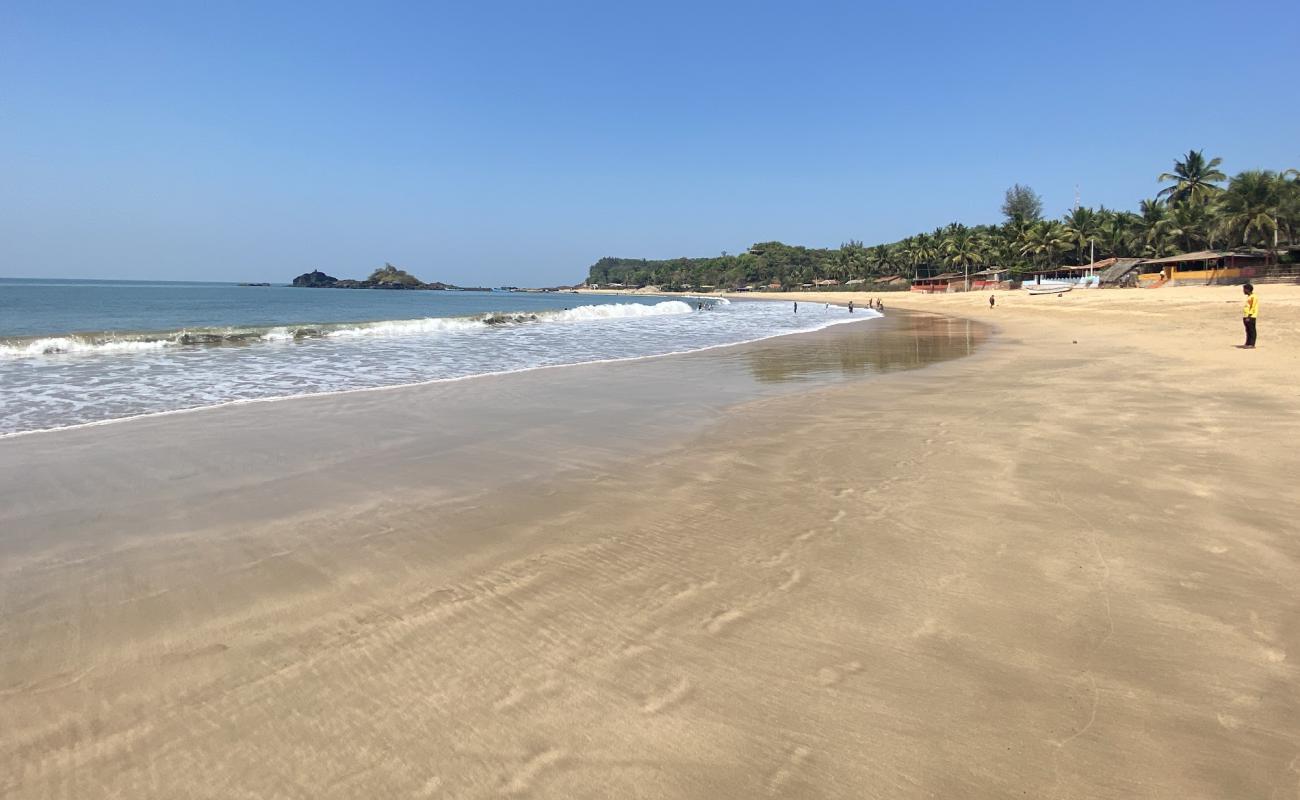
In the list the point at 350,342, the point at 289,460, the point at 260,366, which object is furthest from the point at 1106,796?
the point at 350,342

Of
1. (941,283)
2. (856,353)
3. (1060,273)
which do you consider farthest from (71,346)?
(941,283)

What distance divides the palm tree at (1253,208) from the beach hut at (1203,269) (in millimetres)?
1352

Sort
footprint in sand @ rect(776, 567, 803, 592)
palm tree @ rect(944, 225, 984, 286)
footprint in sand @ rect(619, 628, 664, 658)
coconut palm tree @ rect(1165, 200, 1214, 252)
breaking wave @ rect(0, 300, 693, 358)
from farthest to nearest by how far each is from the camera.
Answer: palm tree @ rect(944, 225, 984, 286) < coconut palm tree @ rect(1165, 200, 1214, 252) < breaking wave @ rect(0, 300, 693, 358) < footprint in sand @ rect(776, 567, 803, 592) < footprint in sand @ rect(619, 628, 664, 658)

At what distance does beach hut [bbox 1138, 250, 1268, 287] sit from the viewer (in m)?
42.2

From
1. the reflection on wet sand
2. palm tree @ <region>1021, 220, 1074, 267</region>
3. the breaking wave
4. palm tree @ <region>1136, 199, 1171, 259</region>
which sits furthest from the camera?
palm tree @ <region>1021, 220, 1074, 267</region>

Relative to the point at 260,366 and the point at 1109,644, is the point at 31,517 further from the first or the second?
the point at 260,366

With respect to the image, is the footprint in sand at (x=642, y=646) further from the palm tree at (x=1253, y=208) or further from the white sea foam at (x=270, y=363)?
the palm tree at (x=1253, y=208)

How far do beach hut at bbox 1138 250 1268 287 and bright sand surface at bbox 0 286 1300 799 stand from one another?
4755 centimetres

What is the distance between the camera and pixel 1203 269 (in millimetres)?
50562

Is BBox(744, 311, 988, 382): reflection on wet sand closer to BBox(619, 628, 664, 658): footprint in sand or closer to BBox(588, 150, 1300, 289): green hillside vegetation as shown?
BBox(619, 628, 664, 658): footprint in sand

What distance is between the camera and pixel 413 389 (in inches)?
460

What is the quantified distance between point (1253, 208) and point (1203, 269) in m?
6.54

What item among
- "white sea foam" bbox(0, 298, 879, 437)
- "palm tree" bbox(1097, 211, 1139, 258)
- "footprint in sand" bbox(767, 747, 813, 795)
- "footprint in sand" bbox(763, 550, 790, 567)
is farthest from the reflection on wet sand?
"palm tree" bbox(1097, 211, 1139, 258)

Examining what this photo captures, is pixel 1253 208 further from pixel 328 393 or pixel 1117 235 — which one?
pixel 328 393
